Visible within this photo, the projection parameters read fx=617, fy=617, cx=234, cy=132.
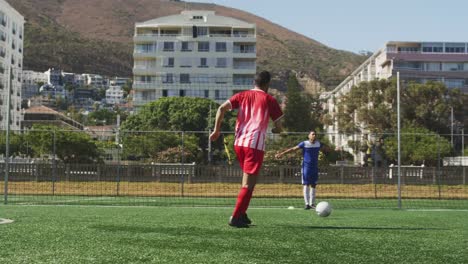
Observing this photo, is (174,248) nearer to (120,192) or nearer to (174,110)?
(120,192)

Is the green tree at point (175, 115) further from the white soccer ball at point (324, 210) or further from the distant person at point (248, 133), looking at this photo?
the distant person at point (248, 133)

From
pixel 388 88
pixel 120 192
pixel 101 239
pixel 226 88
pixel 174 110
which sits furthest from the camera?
pixel 226 88

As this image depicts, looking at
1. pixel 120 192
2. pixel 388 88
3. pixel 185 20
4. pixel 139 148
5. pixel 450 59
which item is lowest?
pixel 120 192

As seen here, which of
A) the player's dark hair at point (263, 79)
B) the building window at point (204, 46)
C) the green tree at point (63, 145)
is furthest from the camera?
the building window at point (204, 46)

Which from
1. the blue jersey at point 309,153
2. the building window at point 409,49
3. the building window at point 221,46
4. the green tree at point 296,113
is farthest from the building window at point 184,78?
the blue jersey at point 309,153

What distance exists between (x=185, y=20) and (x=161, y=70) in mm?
9446

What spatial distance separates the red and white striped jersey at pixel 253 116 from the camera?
7594 mm

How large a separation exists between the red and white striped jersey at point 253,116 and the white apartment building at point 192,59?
241ft

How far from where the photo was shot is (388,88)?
58.8 m

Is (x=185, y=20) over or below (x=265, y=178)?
over

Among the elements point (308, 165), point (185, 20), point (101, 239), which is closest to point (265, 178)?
point (308, 165)

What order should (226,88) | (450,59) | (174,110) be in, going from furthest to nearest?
(450,59) → (226,88) → (174,110)

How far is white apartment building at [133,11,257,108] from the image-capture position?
82.2 metres

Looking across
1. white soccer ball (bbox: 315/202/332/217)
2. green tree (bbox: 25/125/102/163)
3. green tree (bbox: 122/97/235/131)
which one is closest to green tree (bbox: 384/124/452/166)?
green tree (bbox: 25/125/102/163)
